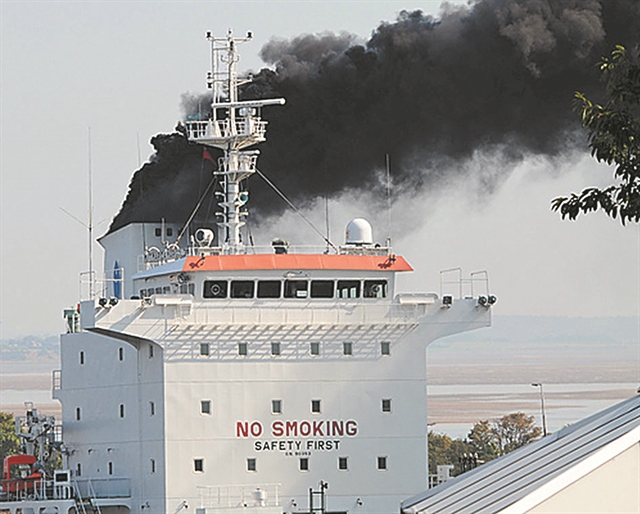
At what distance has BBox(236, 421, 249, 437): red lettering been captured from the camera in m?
42.1

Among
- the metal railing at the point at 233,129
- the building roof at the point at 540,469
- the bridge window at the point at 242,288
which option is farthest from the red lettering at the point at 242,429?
the building roof at the point at 540,469

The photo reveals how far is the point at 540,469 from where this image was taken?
16031mm

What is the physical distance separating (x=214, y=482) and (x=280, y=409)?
8.91 ft

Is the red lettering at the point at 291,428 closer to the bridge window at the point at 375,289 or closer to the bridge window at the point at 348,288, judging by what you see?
the bridge window at the point at 348,288

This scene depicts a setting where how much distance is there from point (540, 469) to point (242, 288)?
90.6ft

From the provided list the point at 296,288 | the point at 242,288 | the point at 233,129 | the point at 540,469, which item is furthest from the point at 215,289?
the point at 540,469

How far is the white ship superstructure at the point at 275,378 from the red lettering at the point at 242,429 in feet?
0.24

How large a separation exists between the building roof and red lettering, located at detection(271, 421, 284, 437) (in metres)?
22.5

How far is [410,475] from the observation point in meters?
43.3

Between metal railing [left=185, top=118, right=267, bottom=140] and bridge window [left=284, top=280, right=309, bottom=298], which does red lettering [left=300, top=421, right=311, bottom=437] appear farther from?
metal railing [left=185, top=118, right=267, bottom=140]

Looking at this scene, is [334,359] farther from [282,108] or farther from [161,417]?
[282,108]

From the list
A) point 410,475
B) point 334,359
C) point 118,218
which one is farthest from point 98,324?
point 118,218

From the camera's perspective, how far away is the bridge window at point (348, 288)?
4400cm

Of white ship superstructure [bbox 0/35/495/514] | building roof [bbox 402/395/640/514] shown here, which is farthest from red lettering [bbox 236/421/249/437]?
Result: building roof [bbox 402/395/640/514]
